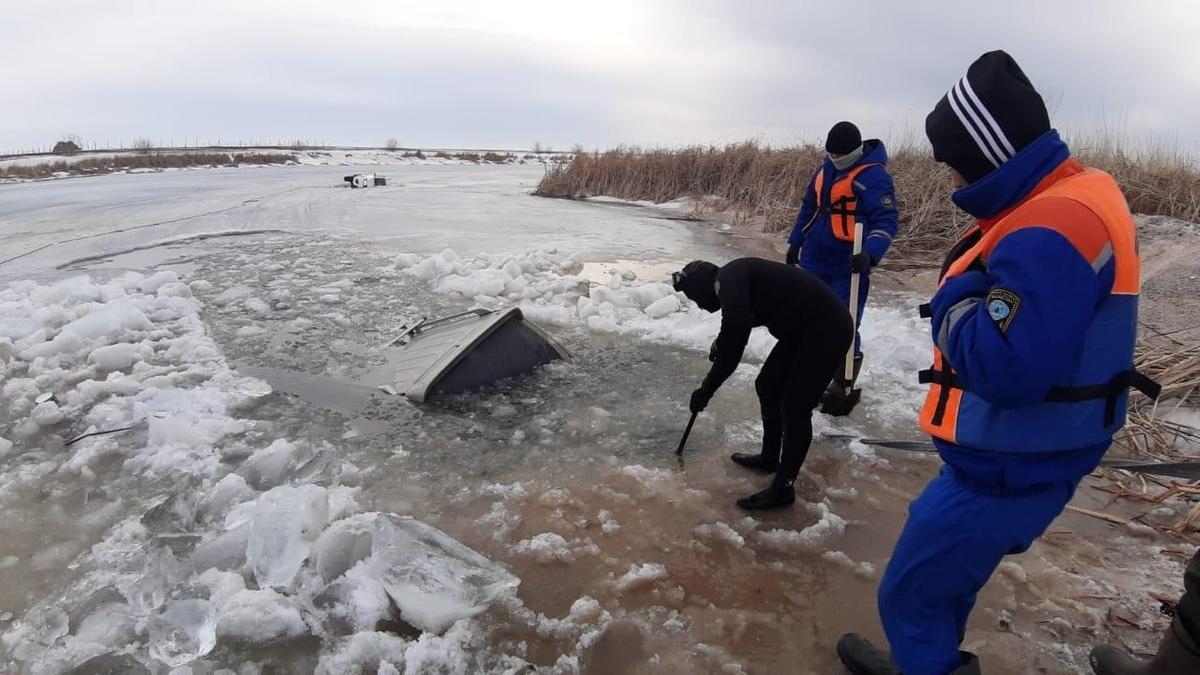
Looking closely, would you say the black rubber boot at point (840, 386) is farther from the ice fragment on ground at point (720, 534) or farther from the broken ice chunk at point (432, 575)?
the broken ice chunk at point (432, 575)

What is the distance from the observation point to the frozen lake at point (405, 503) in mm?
2293

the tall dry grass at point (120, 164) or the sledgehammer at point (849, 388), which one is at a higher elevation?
the tall dry grass at point (120, 164)

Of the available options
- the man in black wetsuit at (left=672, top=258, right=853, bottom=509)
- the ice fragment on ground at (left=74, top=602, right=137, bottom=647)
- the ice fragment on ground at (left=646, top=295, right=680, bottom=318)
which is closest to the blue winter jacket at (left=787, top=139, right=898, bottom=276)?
the man in black wetsuit at (left=672, top=258, right=853, bottom=509)

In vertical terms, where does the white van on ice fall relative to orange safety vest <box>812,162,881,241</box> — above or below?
above

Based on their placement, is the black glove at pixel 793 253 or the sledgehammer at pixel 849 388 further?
the black glove at pixel 793 253

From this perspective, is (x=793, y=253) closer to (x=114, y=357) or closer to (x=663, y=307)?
(x=663, y=307)

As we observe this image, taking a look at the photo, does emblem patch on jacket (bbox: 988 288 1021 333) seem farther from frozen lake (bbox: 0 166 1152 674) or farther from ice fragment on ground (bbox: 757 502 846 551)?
ice fragment on ground (bbox: 757 502 846 551)

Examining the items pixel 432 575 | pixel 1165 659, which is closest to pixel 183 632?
pixel 432 575

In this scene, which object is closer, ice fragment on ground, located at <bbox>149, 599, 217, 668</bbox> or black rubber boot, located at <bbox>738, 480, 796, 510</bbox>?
ice fragment on ground, located at <bbox>149, 599, 217, 668</bbox>

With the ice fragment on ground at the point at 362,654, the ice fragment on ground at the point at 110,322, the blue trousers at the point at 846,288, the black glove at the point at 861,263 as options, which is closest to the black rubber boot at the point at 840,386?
the blue trousers at the point at 846,288

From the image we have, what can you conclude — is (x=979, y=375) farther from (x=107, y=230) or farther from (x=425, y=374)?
(x=107, y=230)

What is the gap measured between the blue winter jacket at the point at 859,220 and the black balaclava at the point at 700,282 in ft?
5.31

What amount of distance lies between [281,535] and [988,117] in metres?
2.69

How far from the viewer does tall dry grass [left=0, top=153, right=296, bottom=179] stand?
3291cm
